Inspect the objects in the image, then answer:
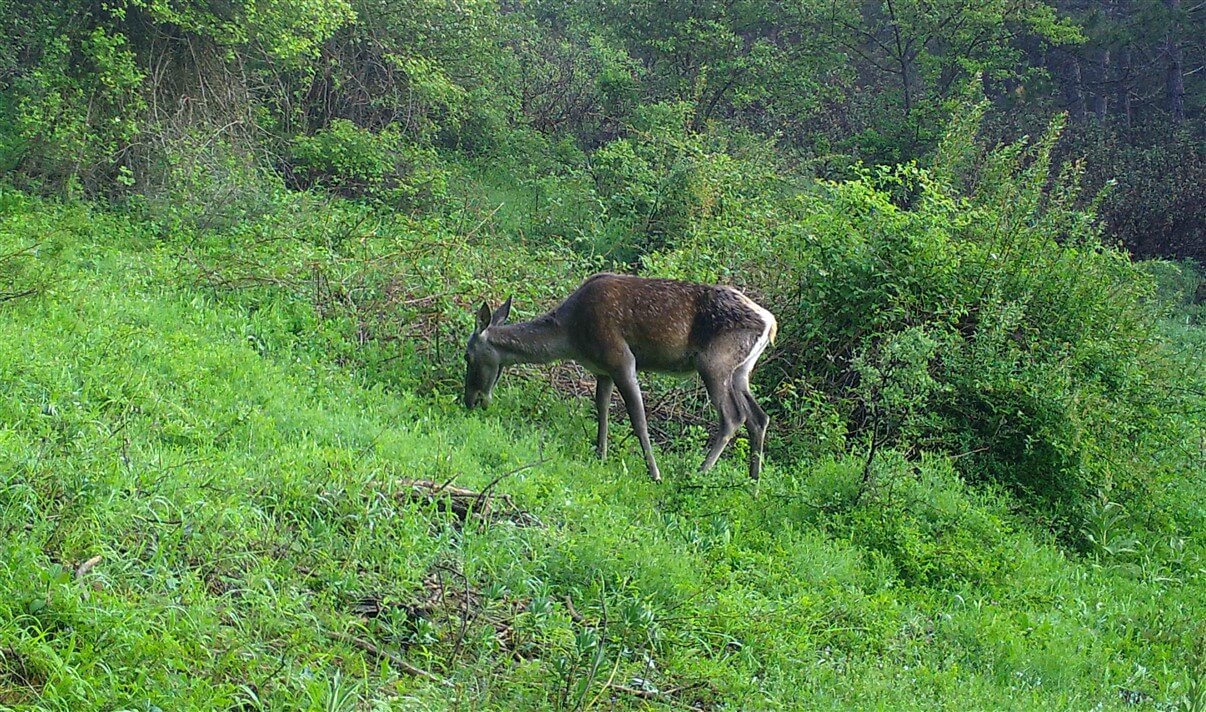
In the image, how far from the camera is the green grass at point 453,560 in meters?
4.96

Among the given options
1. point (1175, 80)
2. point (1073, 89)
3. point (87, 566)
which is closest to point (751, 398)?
point (87, 566)

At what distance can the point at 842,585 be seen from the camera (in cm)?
743

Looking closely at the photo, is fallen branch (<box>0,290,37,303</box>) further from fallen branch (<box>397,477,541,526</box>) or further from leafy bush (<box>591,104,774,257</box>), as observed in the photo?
leafy bush (<box>591,104,774,257</box>)

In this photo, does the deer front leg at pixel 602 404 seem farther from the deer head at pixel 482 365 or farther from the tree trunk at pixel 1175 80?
the tree trunk at pixel 1175 80

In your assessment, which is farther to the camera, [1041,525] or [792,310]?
[792,310]

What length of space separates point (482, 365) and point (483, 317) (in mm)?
429

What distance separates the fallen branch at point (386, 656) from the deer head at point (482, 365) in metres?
4.76

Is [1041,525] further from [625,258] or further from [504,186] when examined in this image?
[504,186]

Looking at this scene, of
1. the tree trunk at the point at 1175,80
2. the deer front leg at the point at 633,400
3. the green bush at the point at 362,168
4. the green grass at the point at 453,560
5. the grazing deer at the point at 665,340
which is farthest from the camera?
the tree trunk at the point at 1175,80

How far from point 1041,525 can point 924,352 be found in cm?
196

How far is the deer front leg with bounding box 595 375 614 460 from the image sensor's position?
9508mm

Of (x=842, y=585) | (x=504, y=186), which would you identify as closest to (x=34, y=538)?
(x=842, y=585)

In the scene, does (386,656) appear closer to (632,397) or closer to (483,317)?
(632,397)

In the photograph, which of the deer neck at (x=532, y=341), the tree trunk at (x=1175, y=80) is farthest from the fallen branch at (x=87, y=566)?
the tree trunk at (x=1175, y=80)
